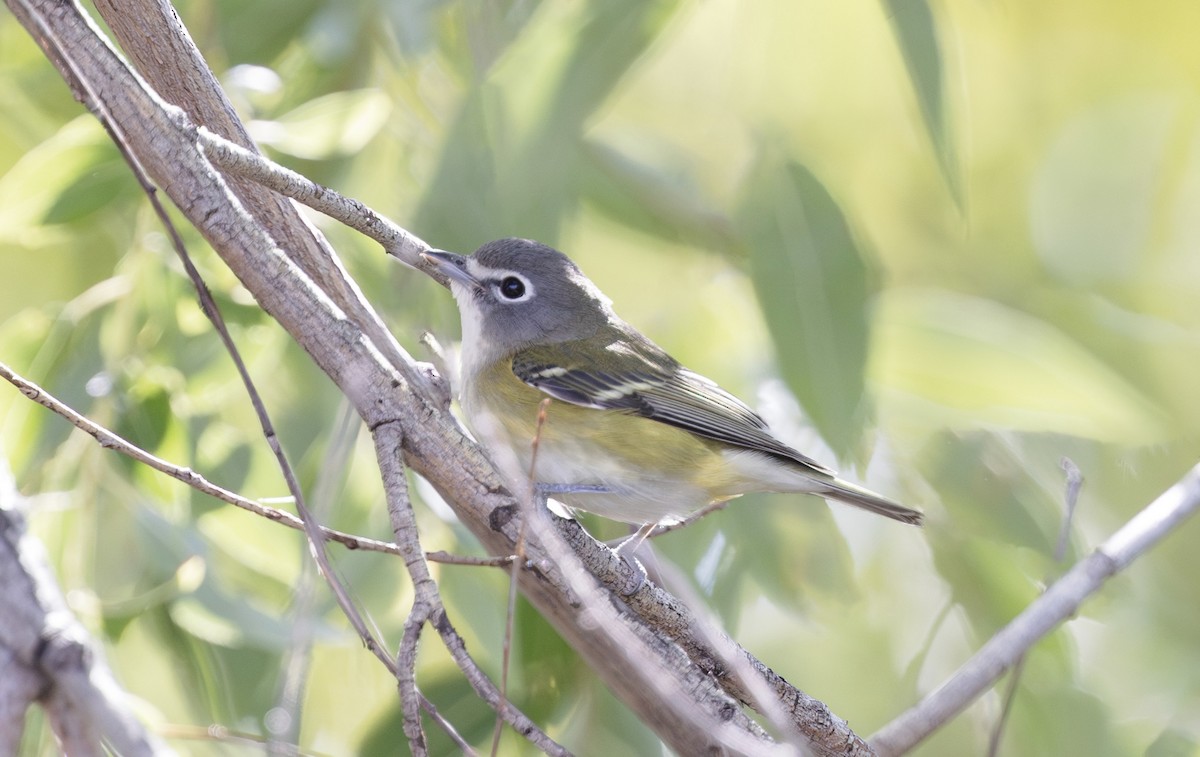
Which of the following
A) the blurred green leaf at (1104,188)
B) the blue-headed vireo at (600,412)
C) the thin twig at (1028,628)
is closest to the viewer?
the thin twig at (1028,628)

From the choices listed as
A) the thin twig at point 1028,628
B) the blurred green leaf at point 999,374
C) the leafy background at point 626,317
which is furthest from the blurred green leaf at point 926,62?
the thin twig at point 1028,628

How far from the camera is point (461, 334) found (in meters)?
3.32

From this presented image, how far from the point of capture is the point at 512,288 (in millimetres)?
3092

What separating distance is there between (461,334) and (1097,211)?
2.67m

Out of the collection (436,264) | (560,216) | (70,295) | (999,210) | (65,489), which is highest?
(999,210)

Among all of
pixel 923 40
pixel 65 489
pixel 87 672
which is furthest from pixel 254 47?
pixel 87 672

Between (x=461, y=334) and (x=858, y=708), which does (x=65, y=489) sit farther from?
(x=858, y=708)

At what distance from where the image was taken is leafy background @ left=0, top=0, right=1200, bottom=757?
2684 mm

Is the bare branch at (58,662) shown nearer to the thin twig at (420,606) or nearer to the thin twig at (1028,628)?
the thin twig at (420,606)

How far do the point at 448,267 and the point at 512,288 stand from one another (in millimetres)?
438

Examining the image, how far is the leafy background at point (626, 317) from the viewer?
8.80 ft

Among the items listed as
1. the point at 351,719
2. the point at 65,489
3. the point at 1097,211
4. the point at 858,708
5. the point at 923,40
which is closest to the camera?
the point at 923,40

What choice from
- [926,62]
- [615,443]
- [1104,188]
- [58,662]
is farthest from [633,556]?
[1104,188]

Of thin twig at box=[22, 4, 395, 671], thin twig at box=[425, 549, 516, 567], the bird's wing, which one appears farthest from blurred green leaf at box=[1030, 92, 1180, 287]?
→ thin twig at box=[22, 4, 395, 671]
